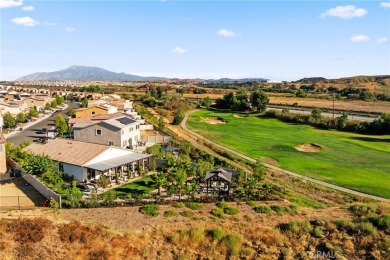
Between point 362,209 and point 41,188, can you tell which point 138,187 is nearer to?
point 41,188

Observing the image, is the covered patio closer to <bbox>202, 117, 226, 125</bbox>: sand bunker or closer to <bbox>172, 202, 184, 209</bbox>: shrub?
<bbox>172, 202, 184, 209</bbox>: shrub

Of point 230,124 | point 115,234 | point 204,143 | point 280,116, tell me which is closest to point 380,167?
point 204,143

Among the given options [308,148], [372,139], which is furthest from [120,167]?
[372,139]

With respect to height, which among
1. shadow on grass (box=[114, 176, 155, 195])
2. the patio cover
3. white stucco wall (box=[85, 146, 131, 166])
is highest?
white stucco wall (box=[85, 146, 131, 166])

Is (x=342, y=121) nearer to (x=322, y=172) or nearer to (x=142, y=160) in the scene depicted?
(x=322, y=172)

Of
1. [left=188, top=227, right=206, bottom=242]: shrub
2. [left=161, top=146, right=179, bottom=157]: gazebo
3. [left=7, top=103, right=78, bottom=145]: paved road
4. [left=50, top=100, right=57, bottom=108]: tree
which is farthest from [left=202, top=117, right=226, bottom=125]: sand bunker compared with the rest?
[left=188, top=227, right=206, bottom=242]: shrub

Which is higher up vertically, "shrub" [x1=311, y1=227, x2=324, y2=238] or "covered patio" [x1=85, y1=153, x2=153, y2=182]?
"covered patio" [x1=85, y1=153, x2=153, y2=182]

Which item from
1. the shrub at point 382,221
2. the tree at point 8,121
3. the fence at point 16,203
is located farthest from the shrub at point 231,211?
the tree at point 8,121

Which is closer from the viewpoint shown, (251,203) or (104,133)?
(251,203)
